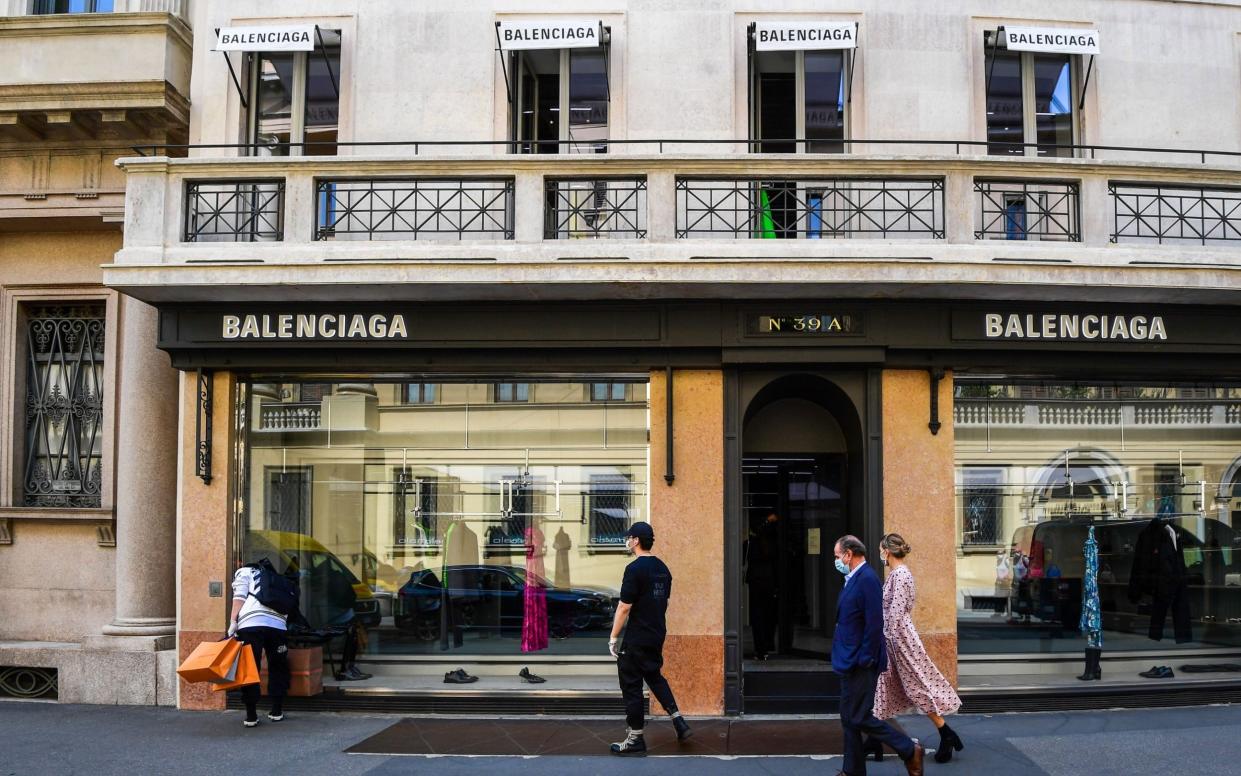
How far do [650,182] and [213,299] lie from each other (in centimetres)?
467

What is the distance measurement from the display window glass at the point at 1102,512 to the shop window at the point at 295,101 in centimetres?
768

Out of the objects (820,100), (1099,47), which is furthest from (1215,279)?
(820,100)

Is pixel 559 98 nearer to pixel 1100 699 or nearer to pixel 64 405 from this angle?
pixel 64 405

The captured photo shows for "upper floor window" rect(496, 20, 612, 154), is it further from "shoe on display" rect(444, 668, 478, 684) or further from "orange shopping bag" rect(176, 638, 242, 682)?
"orange shopping bag" rect(176, 638, 242, 682)

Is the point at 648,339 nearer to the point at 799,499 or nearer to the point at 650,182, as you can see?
the point at 650,182

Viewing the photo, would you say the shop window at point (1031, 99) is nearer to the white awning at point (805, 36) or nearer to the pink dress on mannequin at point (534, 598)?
the white awning at point (805, 36)

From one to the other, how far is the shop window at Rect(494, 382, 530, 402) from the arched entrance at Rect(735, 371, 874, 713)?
2353 millimetres

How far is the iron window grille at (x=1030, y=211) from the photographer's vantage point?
11.3m

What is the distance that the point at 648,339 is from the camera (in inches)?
442

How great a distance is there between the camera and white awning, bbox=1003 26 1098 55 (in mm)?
11812

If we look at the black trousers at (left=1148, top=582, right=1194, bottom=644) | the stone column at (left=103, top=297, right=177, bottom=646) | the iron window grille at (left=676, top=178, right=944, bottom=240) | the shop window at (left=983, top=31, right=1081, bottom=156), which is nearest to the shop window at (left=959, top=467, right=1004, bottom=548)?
the black trousers at (left=1148, top=582, right=1194, bottom=644)

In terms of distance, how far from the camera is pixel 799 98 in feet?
40.2

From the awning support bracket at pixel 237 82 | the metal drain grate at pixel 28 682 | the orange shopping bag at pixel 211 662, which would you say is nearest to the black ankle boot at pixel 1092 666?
the orange shopping bag at pixel 211 662

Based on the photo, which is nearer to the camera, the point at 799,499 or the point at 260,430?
the point at 260,430
